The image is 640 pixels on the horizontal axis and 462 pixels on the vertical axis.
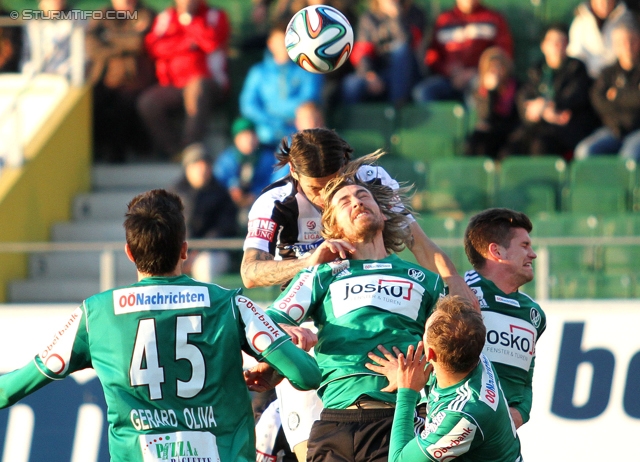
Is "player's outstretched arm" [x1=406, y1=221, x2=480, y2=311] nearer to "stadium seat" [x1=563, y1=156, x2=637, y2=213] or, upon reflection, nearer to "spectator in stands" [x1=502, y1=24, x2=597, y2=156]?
"stadium seat" [x1=563, y1=156, x2=637, y2=213]

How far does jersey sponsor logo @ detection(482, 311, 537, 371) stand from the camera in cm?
472

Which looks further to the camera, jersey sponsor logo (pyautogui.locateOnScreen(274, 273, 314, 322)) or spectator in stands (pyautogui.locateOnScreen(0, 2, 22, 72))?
spectator in stands (pyautogui.locateOnScreen(0, 2, 22, 72))

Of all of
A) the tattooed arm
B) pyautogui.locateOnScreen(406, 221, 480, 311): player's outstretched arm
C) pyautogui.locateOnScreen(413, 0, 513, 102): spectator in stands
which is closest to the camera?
the tattooed arm

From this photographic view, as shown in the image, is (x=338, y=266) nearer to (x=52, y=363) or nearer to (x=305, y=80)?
(x=52, y=363)

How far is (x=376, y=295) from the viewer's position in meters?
4.47

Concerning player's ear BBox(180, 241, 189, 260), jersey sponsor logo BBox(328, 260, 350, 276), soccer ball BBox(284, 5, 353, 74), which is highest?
soccer ball BBox(284, 5, 353, 74)

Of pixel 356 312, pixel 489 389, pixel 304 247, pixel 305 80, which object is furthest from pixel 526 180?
pixel 489 389

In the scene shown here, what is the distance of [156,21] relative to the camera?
11828 mm

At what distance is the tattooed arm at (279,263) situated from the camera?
4.54m

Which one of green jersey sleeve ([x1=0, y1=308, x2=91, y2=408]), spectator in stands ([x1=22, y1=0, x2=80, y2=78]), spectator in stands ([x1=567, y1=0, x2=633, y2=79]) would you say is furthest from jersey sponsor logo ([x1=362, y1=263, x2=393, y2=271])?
spectator in stands ([x1=22, y1=0, x2=80, y2=78])

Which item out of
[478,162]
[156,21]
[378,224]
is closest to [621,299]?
[478,162]

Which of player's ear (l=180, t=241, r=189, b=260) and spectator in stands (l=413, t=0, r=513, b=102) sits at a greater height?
spectator in stands (l=413, t=0, r=513, b=102)

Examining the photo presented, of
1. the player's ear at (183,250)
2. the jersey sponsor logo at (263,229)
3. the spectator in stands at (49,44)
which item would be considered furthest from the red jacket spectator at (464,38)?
the player's ear at (183,250)

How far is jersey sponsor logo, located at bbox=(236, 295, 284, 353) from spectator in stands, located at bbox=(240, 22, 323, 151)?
6913mm
